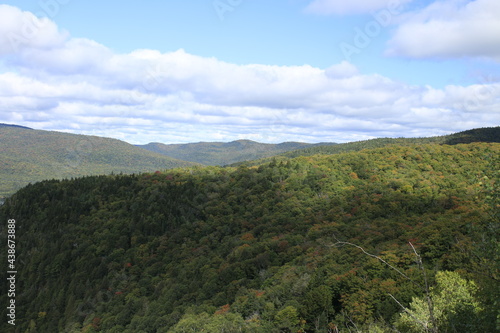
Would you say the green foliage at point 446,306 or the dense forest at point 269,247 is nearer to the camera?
the green foliage at point 446,306

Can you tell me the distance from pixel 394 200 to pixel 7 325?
120127mm

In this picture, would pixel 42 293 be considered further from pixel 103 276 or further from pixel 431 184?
pixel 431 184

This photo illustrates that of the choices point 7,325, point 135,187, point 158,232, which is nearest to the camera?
point 7,325

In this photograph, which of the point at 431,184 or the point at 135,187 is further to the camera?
the point at 135,187

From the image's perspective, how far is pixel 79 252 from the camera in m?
119

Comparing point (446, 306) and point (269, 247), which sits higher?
point (446, 306)

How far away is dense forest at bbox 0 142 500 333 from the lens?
1286 inches

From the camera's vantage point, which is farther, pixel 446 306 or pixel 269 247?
pixel 269 247

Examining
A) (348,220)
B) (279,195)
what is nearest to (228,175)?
(279,195)

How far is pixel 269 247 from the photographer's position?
79.9m

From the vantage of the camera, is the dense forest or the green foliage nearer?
the green foliage

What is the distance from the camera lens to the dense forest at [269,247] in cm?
3266

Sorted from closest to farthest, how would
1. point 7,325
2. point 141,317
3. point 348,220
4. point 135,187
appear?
point 141,317 → point 348,220 → point 7,325 → point 135,187

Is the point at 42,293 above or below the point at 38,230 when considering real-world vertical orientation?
below
